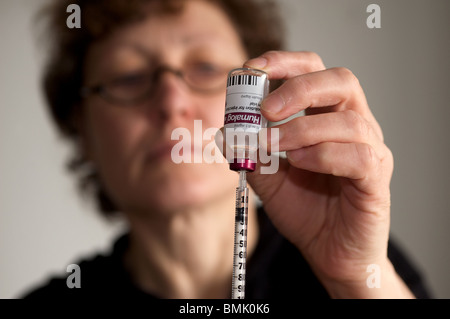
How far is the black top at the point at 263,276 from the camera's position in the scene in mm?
1142

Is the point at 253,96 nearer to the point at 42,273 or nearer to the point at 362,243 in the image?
the point at 362,243

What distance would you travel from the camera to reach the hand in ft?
2.08

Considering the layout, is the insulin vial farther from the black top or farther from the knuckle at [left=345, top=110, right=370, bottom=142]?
the black top

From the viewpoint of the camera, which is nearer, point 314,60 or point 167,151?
point 314,60

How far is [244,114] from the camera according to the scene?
1.99ft

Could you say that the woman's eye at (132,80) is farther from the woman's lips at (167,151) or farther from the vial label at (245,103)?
the vial label at (245,103)

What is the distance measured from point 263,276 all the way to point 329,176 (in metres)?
0.50

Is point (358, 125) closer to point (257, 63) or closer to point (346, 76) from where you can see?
point (346, 76)

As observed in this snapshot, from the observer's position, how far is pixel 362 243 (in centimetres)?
78

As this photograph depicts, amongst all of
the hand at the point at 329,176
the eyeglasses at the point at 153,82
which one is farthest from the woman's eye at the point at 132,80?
the hand at the point at 329,176

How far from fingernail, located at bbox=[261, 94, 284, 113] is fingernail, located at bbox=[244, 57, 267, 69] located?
0.25 feet

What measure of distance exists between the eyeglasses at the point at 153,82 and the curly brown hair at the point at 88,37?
0.56 ft

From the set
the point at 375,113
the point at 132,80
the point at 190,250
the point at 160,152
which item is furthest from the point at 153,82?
the point at 375,113

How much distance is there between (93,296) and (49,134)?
94 cm
